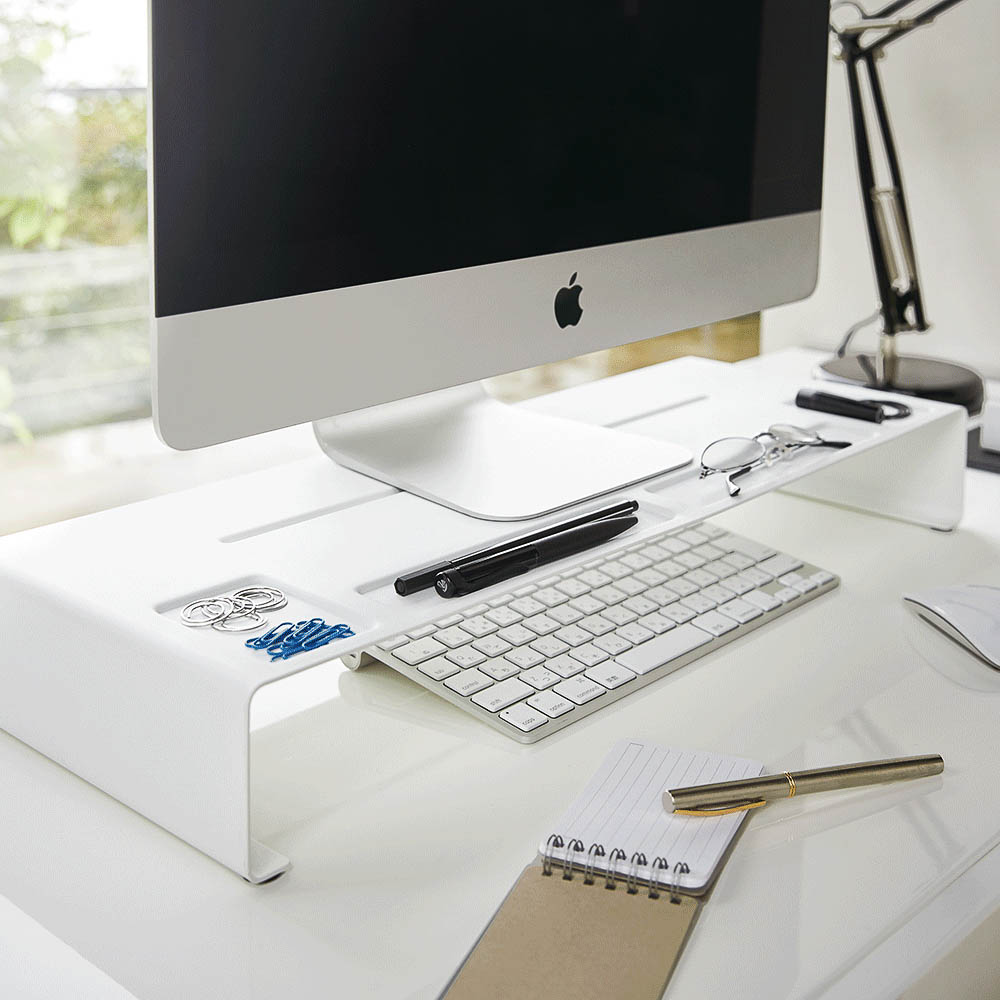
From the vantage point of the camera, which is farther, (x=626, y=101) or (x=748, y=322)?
(x=748, y=322)

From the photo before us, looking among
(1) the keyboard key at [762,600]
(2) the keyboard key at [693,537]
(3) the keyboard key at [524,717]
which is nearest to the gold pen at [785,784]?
(3) the keyboard key at [524,717]

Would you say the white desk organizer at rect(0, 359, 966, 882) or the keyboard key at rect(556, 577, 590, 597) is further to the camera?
the keyboard key at rect(556, 577, 590, 597)

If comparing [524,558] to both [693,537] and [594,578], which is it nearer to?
[594,578]

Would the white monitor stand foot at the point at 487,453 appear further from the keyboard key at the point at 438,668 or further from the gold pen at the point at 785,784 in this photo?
the gold pen at the point at 785,784

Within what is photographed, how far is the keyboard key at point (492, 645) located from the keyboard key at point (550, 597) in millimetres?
73

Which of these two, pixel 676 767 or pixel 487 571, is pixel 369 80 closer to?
pixel 487 571

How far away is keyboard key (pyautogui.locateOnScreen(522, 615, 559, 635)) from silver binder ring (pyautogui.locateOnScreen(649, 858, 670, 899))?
0.91ft

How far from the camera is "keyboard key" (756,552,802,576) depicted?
1.05 m

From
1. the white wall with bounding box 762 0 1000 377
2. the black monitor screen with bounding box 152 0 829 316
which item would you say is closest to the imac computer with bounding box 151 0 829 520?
the black monitor screen with bounding box 152 0 829 316

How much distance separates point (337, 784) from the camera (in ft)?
2.52

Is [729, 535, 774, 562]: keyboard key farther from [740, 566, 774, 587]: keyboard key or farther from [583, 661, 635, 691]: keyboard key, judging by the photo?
[583, 661, 635, 691]: keyboard key

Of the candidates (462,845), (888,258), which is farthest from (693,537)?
(888,258)

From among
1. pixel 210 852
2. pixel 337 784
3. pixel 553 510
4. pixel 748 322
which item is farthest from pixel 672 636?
pixel 748 322

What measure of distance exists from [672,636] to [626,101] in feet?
1.49
